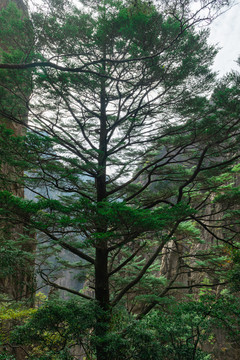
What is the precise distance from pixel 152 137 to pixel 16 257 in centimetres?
361

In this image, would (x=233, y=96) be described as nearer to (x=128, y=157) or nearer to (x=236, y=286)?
(x=128, y=157)

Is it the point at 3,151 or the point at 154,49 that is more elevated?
the point at 154,49

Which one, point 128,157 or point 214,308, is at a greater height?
point 128,157

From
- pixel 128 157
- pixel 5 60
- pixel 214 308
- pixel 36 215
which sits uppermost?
pixel 5 60

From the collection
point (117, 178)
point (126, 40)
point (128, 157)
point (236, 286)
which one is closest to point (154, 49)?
point (126, 40)

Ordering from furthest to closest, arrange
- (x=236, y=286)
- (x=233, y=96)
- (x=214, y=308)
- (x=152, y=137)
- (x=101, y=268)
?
(x=152, y=137) < (x=101, y=268) < (x=236, y=286) < (x=233, y=96) < (x=214, y=308)

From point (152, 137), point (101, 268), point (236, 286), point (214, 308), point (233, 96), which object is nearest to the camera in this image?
point (214, 308)

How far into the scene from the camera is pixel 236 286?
13.8 ft

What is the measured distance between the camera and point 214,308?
3.54 meters

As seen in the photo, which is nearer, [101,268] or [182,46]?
[182,46]

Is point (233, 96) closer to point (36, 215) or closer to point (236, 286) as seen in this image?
point (236, 286)

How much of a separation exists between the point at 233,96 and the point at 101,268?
13.3 ft

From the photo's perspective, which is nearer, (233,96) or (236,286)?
(233,96)

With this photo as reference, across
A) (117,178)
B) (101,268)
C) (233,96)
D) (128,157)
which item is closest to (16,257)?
(101,268)
